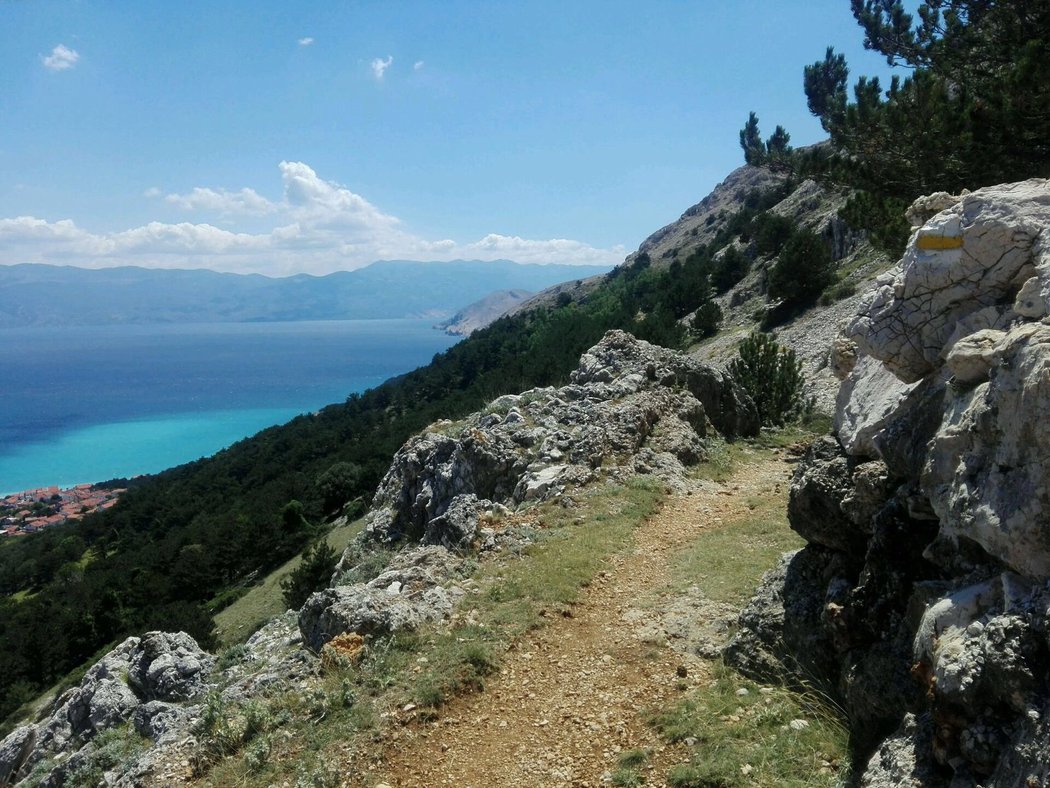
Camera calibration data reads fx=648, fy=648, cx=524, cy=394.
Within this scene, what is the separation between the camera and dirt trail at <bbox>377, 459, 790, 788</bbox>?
6.35 metres

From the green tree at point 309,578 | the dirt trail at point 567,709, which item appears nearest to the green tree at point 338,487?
the green tree at point 309,578

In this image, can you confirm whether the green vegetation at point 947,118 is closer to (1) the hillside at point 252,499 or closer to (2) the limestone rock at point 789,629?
(2) the limestone rock at point 789,629

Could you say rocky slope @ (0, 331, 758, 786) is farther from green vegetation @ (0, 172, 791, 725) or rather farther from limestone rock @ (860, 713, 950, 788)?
green vegetation @ (0, 172, 791, 725)

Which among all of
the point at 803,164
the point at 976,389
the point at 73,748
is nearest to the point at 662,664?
the point at 976,389

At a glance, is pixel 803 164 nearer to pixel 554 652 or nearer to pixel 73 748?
pixel 554 652

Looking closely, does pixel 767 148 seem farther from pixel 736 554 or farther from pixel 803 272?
pixel 736 554

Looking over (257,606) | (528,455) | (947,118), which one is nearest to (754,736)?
(528,455)

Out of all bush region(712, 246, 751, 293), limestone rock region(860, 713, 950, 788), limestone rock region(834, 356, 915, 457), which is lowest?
limestone rock region(860, 713, 950, 788)

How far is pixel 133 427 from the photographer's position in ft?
470

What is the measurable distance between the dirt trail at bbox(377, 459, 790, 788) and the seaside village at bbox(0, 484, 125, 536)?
89593 mm

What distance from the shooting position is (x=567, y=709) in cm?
716

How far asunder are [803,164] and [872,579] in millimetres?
19570

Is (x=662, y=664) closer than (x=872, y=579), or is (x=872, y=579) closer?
(x=872, y=579)

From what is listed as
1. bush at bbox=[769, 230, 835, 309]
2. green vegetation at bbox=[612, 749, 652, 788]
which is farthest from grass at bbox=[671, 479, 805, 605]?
bush at bbox=[769, 230, 835, 309]
